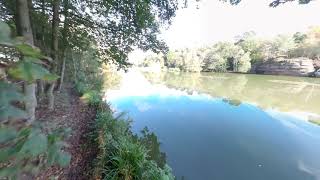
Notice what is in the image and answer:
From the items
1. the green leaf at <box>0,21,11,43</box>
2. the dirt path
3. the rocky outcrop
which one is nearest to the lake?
the dirt path

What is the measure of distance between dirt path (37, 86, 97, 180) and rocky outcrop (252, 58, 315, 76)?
40.2 metres

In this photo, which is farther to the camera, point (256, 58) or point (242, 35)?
point (242, 35)

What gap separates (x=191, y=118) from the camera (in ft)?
40.6

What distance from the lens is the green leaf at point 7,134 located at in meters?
0.56

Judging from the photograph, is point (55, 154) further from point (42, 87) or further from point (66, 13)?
point (42, 87)

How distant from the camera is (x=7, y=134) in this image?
0.57m

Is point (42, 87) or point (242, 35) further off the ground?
point (242, 35)

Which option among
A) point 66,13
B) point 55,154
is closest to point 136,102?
point 66,13

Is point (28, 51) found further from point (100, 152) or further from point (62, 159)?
point (100, 152)

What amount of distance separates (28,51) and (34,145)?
7.6 inches

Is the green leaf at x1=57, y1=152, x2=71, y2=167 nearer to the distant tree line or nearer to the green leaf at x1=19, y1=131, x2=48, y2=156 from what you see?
the green leaf at x1=19, y1=131, x2=48, y2=156

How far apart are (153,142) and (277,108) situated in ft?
32.9

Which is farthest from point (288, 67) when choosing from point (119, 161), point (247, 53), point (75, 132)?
point (119, 161)

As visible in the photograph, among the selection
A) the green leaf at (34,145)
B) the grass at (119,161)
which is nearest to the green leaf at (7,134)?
the green leaf at (34,145)
